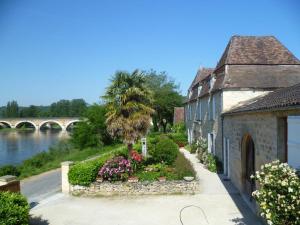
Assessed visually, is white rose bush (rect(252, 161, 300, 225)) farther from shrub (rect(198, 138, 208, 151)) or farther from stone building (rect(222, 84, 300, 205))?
shrub (rect(198, 138, 208, 151))

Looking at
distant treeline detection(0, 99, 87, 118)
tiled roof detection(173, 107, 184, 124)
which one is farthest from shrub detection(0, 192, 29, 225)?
distant treeline detection(0, 99, 87, 118)

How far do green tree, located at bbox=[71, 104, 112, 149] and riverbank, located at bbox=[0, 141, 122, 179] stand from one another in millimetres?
1093

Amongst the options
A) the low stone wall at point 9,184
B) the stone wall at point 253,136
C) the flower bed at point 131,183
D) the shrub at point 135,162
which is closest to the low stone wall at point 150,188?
the flower bed at point 131,183

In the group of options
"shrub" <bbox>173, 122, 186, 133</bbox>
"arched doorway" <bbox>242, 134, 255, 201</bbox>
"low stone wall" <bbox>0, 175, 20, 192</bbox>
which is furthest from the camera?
"shrub" <bbox>173, 122, 186, 133</bbox>

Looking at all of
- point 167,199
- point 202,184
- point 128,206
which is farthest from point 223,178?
point 128,206

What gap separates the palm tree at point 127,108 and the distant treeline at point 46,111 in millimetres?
115987

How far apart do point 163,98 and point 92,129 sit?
47.4 feet

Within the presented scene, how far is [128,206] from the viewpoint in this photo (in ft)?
39.3

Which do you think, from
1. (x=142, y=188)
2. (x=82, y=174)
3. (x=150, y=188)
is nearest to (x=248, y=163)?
(x=150, y=188)

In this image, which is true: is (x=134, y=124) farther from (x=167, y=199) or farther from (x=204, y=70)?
(x=204, y=70)

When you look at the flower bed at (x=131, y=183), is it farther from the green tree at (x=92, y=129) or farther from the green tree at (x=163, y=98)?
the green tree at (x=163, y=98)

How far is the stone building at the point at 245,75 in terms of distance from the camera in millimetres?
17281

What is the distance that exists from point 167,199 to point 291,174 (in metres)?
7.10

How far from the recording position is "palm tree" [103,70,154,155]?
49.3 ft
